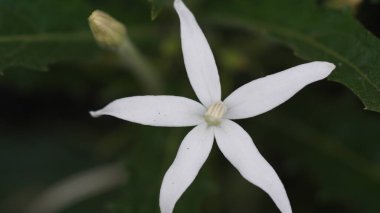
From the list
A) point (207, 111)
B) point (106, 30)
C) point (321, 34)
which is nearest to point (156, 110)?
point (207, 111)

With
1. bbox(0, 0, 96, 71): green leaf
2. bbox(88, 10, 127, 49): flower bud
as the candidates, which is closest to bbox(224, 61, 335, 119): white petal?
bbox(88, 10, 127, 49): flower bud

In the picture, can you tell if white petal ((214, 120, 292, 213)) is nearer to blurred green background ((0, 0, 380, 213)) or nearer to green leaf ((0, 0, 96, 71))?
blurred green background ((0, 0, 380, 213))

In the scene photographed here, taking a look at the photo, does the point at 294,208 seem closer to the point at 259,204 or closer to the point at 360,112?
the point at 259,204

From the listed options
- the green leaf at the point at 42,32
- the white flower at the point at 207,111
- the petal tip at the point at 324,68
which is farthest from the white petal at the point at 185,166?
the green leaf at the point at 42,32

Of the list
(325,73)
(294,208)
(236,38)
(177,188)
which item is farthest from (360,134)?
(177,188)

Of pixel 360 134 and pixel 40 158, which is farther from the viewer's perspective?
pixel 40 158

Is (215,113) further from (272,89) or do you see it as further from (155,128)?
(155,128)

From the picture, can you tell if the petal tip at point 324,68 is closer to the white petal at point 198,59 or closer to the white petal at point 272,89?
the white petal at point 272,89
